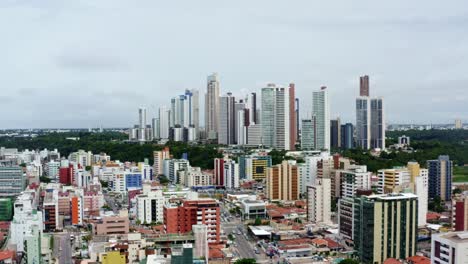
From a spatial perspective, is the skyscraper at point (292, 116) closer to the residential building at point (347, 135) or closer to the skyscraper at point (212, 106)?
the residential building at point (347, 135)

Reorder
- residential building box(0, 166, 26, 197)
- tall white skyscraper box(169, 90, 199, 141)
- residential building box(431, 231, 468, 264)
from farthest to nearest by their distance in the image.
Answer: tall white skyscraper box(169, 90, 199, 141)
residential building box(0, 166, 26, 197)
residential building box(431, 231, 468, 264)

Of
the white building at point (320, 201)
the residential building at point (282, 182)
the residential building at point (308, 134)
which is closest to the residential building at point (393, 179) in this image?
the white building at point (320, 201)

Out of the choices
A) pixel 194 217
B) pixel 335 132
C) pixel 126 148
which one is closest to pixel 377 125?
pixel 335 132

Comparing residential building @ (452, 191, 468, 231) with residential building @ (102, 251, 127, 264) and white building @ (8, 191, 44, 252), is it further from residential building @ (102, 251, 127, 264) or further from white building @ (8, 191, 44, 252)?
white building @ (8, 191, 44, 252)

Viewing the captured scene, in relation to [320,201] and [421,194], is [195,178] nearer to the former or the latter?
[320,201]

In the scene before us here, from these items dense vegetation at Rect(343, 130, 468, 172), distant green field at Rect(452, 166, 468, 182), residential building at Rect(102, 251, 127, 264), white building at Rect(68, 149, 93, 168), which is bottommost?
residential building at Rect(102, 251, 127, 264)

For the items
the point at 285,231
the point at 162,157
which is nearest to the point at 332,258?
the point at 285,231

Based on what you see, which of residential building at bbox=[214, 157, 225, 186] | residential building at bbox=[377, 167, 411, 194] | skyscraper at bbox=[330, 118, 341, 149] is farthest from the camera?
skyscraper at bbox=[330, 118, 341, 149]

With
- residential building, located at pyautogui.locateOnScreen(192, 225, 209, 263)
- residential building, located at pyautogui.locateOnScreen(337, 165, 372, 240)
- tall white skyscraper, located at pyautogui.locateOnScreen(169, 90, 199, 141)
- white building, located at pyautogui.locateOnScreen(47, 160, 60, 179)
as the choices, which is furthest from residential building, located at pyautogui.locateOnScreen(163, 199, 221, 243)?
tall white skyscraper, located at pyautogui.locateOnScreen(169, 90, 199, 141)
